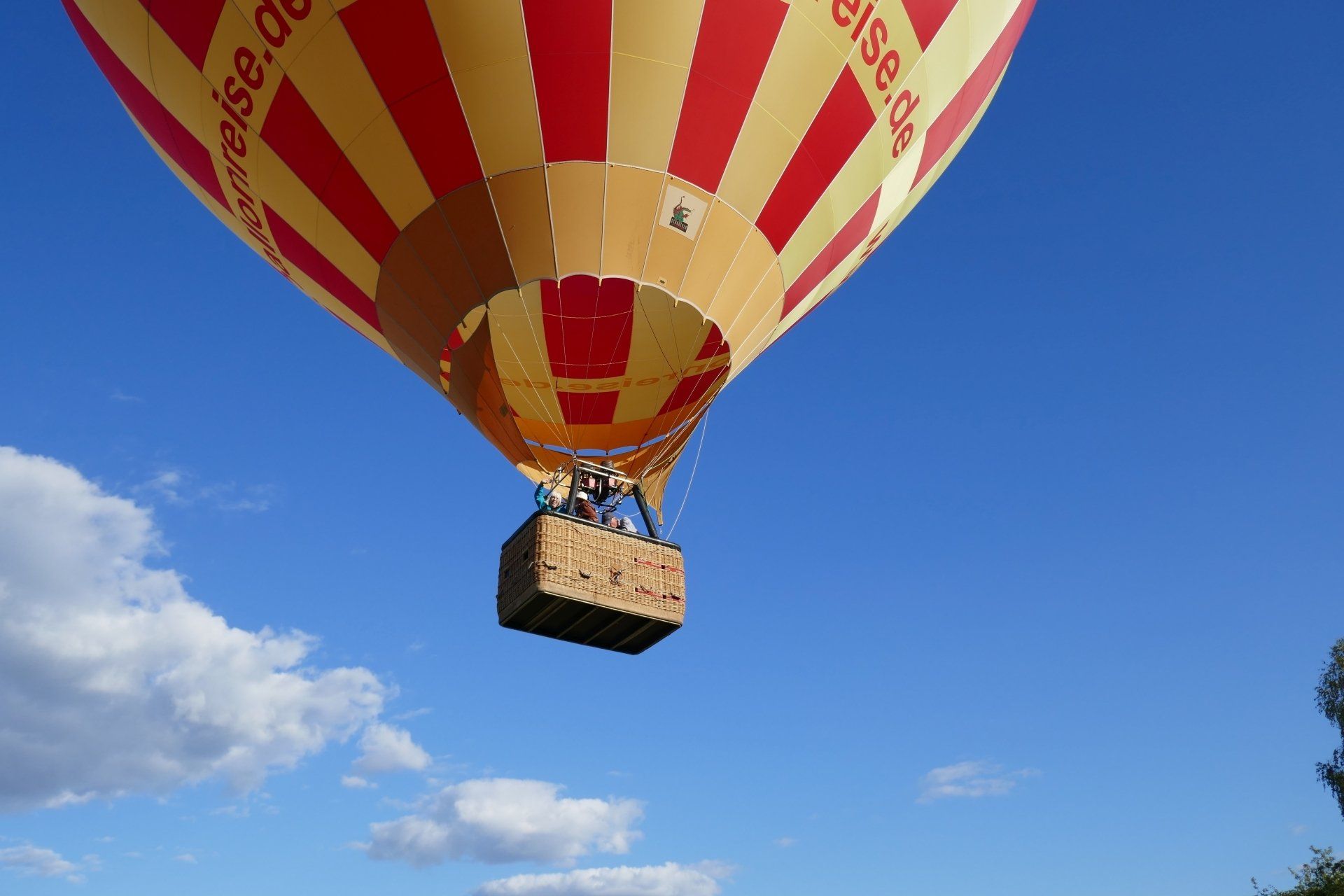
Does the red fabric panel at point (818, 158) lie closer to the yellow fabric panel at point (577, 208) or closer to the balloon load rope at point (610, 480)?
the yellow fabric panel at point (577, 208)

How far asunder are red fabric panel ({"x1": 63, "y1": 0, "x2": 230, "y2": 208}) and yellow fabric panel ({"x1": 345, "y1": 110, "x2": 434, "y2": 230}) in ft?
6.03

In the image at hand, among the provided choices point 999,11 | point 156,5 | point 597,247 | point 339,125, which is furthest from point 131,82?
point 999,11

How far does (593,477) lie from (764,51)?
126 inches

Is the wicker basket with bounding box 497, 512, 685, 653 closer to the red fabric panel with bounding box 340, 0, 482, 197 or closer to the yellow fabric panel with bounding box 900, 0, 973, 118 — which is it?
the red fabric panel with bounding box 340, 0, 482, 197

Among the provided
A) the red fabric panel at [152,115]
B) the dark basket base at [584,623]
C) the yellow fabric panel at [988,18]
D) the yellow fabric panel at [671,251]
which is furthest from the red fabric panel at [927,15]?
the red fabric panel at [152,115]

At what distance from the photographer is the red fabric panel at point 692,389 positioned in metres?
9.05

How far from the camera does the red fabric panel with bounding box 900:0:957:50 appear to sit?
8.59 metres

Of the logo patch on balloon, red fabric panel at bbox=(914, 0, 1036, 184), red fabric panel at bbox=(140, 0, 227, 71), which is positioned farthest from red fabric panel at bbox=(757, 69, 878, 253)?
red fabric panel at bbox=(140, 0, 227, 71)

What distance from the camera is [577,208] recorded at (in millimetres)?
7852

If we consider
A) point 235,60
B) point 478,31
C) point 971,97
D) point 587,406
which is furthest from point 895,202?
point 235,60

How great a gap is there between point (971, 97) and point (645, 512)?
179 inches

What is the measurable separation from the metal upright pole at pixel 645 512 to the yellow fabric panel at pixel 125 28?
15.7 ft

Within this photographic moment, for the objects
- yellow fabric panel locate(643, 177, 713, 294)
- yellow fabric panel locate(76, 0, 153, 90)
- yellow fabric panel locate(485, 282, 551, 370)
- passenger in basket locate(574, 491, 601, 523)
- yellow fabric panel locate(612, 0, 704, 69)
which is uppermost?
yellow fabric panel locate(76, 0, 153, 90)

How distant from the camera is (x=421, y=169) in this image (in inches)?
312
